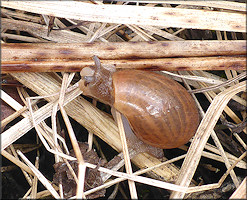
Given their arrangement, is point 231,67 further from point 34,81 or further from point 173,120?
point 34,81

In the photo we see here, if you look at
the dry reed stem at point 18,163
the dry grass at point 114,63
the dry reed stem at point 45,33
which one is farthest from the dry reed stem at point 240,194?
the dry reed stem at point 45,33

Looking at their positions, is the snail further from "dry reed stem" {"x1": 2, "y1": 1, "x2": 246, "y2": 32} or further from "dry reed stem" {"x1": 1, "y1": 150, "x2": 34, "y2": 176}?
"dry reed stem" {"x1": 1, "y1": 150, "x2": 34, "y2": 176}

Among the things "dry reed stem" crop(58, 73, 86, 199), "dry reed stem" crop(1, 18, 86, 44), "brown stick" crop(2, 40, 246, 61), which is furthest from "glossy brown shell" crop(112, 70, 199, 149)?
"dry reed stem" crop(1, 18, 86, 44)

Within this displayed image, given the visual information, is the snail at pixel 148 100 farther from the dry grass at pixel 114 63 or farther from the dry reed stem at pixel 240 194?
the dry reed stem at pixel 240 194

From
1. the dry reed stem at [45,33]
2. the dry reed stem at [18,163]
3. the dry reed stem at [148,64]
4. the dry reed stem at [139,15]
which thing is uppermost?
the dry reed stem at [139,15]

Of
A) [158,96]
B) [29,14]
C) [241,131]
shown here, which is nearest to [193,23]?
[158,96]

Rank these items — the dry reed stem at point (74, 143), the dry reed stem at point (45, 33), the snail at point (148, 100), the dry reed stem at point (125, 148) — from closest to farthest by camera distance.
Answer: the dry reed stem at point (74, 143) → the dry reed stem at point (125, 148) → the snail at point (148, 100) → the dry reed stem at point (45, 33)
